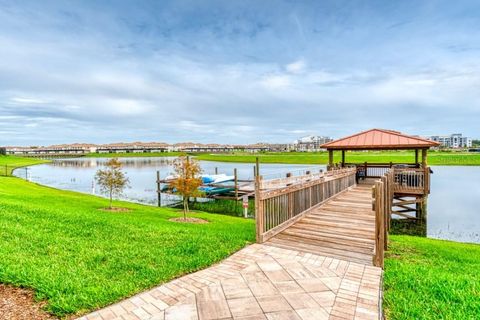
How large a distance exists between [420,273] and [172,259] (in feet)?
12.9

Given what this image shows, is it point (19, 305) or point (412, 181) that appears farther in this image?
point (412, 181)

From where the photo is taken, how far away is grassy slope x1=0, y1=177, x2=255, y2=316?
3.40 meters

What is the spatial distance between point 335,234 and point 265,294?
3107mm

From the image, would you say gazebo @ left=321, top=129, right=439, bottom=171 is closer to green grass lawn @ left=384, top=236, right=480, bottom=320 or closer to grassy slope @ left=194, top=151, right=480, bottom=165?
green grass lawn @ left=384, top=236, right=480, bottom=320

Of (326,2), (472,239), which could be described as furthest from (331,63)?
(472,239)

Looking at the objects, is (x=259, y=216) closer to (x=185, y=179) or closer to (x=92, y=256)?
(x=92, y=256)

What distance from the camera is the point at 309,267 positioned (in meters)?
4.11

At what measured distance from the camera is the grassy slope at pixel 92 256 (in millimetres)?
3398

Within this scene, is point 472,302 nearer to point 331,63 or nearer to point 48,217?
point 48,217

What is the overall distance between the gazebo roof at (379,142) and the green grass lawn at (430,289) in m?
8.86

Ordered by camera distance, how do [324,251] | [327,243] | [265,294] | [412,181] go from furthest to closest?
1. [412,181]
2. [327,243]
3. [324,251]
4. [265,294]

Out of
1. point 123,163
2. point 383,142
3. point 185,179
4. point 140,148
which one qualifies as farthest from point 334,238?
point 140,148

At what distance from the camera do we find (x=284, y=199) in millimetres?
6281

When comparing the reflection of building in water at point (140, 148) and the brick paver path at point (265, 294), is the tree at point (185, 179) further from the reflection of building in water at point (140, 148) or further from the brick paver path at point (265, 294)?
the reflection of building in water at point (140, 148)
